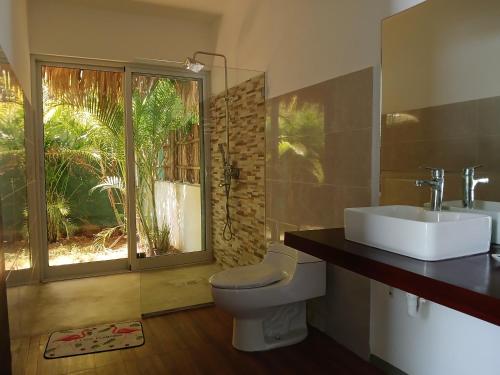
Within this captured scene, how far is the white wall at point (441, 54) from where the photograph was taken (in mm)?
1668

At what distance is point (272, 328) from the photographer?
2.51m

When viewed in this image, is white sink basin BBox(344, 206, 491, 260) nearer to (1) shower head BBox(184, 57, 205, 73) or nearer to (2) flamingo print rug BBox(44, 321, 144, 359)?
(2) flamingo print rug BBox(44, 321, 144, 359)

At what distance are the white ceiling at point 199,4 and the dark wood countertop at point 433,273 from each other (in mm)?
2946

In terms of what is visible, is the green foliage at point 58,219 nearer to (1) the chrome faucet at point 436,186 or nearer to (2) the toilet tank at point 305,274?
(2) the toilet tank at point 305,274

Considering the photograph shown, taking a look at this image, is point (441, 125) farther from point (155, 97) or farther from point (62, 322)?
point (62, 322)

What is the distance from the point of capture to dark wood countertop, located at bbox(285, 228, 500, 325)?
3.27 feet

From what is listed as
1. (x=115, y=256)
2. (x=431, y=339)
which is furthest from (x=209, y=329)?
(x=115, y=256)

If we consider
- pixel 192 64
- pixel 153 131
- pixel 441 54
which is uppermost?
pixel 192 64

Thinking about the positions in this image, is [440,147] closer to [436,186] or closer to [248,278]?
[436,186]

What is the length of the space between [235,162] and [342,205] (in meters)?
1.43

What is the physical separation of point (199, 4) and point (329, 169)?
230cm

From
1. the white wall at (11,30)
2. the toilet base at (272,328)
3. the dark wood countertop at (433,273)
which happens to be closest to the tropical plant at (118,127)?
the white wall at (11,30)

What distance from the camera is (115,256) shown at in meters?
4.25

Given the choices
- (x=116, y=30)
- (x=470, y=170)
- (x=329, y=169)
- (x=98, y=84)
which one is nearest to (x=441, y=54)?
(x=470, y=170)
